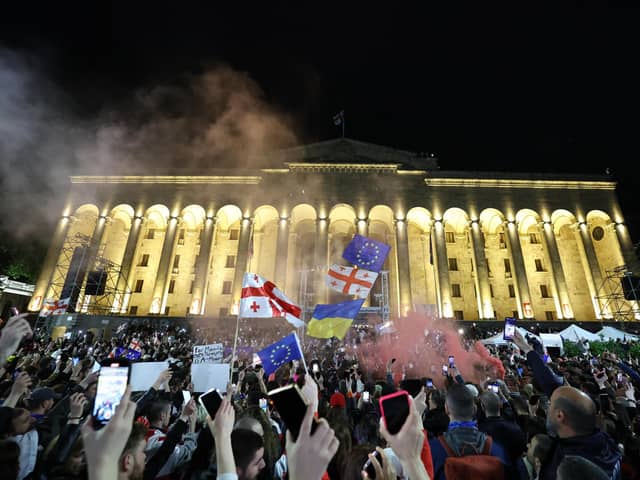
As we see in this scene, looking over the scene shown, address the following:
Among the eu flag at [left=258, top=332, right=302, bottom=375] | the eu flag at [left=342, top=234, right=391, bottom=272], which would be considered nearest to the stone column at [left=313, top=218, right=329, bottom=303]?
the eu flag at [left=342, top=234, right=391, bottom=272]

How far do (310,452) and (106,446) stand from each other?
744mm

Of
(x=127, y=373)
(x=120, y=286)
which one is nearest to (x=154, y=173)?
(x=120, y=286)

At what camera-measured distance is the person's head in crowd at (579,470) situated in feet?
5.33

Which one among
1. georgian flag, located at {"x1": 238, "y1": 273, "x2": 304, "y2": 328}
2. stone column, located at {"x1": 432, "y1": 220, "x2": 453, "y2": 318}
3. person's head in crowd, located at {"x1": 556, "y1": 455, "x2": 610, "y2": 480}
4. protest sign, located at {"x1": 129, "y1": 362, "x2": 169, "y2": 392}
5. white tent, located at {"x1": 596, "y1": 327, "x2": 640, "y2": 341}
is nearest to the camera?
person's head in crowd, located at {"x1": 556, "y1": 455, "x2": 610, "y2": 480}

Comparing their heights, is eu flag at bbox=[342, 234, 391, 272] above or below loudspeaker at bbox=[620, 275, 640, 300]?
below

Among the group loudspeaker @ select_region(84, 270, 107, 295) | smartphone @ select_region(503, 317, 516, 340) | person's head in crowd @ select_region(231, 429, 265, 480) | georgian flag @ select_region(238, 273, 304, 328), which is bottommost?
person's head in crowd @ select_region(231, 429, 265, 480)

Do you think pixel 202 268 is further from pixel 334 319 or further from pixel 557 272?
pixel 557 272

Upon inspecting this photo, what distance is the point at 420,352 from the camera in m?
16.8

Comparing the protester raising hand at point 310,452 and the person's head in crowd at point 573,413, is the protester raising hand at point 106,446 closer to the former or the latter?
the protester raising hand at point 310,452

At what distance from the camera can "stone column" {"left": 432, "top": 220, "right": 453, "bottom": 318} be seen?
2866 cm

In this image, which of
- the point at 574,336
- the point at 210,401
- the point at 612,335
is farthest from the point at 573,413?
the point at 612,335

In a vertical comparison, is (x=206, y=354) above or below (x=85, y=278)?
below

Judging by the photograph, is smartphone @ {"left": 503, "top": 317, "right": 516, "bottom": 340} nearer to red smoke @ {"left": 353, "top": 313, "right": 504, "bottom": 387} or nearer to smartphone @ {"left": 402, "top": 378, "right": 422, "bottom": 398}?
red smoke @ {"left": 353, "top": 313, "right": 504, "bottom": 387}

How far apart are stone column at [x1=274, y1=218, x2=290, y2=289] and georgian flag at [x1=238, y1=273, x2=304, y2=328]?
20747 millimetres
